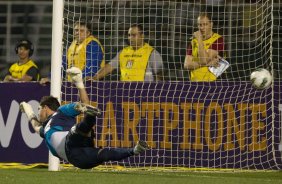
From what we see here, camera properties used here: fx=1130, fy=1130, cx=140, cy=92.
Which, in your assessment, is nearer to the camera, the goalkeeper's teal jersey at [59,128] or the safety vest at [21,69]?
the goalkeeper's teal jersey at [59,128]

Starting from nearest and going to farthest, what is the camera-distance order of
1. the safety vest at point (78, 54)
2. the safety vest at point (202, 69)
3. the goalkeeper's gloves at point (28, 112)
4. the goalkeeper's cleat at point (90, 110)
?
the goalkeeper's cleat at point (90, 110) → the goalkeeper's gloves at point (28, 112) → the safety vest at point (202, 69) → the safety vest at point (78, 54)

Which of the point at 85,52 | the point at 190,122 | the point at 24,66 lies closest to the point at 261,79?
the point at 190,122

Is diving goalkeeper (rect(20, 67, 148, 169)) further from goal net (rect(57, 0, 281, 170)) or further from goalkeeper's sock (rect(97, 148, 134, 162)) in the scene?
goal net (rect(57, 0, 281, 170))

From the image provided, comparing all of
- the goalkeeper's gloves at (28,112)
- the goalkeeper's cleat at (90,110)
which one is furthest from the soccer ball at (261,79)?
the goalkeeper's gloves at (28,112)

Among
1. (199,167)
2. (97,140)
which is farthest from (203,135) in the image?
(97,140)

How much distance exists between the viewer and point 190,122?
53.1ft

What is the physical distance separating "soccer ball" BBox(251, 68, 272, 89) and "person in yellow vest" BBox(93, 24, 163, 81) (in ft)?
7.98

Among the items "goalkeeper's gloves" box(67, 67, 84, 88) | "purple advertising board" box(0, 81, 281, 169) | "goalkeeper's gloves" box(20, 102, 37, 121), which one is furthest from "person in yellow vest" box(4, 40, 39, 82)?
"goalkeeper's gloves" box(67, 67, 84, 88)

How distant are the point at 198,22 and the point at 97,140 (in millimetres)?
2263

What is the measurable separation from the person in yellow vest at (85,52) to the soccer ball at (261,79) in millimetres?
2955

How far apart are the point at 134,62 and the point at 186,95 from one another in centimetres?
103

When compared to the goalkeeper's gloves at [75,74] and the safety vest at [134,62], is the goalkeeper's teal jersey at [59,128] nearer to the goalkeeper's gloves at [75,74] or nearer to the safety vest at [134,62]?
the goalkeeper's gloves at [75,74]

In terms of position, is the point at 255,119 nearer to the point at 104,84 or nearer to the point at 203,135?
the point at 203,135

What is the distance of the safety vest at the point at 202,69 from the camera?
16.3m
